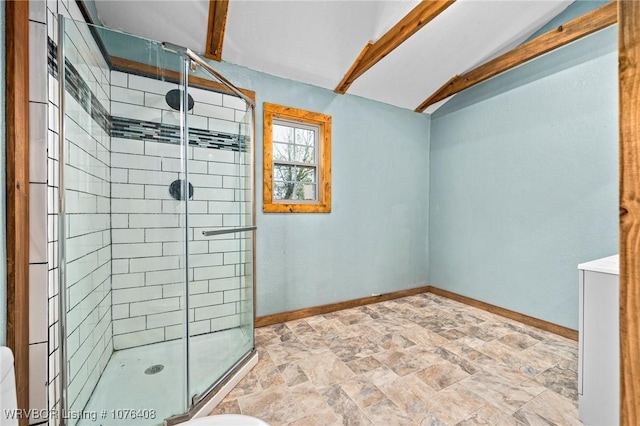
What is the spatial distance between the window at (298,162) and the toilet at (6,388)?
1855mm

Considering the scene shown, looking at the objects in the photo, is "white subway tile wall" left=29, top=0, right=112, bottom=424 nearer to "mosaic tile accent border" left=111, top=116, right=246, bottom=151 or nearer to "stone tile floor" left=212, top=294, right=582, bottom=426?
"mosaic tile accent border" left=111, top=116, right=246, bottom=151

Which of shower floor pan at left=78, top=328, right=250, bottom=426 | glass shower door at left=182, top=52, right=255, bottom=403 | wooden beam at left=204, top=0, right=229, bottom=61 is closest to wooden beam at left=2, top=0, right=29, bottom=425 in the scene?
shower floor pan at left=78, top=328, right=250, bottom=426

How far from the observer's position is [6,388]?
68 centimetres

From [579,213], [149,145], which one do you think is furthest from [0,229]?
[579,213]

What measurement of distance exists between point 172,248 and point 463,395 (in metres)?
2.03

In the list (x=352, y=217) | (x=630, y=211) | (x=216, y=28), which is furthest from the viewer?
(x=352, y=217)

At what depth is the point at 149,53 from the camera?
1.69 metres

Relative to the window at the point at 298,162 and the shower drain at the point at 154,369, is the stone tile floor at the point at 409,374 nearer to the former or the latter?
the shower drain at the point at 154,369

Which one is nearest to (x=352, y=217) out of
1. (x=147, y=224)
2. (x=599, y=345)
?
(x=147, y=224)

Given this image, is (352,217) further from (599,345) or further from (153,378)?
(153,378)

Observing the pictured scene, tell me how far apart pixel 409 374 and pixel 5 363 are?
73.8 inches

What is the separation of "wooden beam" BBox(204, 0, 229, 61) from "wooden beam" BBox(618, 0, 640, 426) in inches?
81.4

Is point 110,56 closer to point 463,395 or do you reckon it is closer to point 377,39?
point 377,39

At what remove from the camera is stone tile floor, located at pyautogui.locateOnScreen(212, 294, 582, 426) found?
1.41 metres
